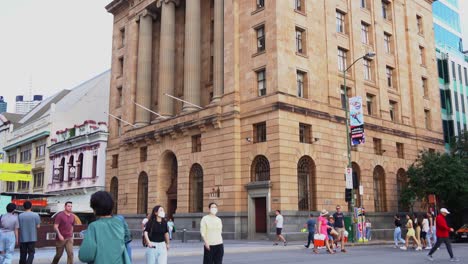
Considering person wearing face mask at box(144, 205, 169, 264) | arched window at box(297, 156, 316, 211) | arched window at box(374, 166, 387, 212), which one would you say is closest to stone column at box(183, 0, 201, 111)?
arched window at box(297, 156, 316, 211)

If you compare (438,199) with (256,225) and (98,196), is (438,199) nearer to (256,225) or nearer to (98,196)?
(256,225)

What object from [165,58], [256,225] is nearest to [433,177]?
[256,225]

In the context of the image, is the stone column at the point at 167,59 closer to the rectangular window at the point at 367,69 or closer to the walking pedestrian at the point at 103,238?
the rectangular window at the point at 367,69

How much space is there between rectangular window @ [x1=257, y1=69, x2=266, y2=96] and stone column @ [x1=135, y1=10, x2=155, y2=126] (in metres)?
14.1

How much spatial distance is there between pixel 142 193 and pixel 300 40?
19.8 metres

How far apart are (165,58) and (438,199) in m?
25.9

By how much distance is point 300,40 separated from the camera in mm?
35000

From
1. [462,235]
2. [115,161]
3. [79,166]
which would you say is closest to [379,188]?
[462,235]

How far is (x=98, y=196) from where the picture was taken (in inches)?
216

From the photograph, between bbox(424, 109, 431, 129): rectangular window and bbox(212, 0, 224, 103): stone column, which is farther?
bbox(424, 109, 431, 129): rectangular window

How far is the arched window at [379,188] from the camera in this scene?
127 ft

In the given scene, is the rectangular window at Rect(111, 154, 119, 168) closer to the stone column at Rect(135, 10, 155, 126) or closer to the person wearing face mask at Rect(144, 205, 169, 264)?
the stone column at Rect(135, 10, 155, 126)

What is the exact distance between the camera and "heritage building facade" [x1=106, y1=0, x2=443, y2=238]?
3256cm

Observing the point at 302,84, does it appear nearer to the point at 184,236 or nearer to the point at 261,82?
the point at 261,82
